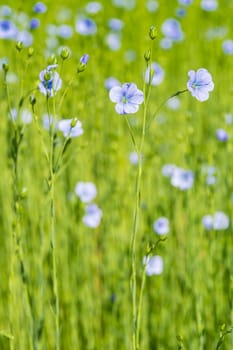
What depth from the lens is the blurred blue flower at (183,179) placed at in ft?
6.55

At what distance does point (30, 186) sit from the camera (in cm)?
241

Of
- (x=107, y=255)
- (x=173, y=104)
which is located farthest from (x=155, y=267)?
(x=173, y=104)

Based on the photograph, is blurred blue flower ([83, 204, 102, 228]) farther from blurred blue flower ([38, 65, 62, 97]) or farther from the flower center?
the flower center

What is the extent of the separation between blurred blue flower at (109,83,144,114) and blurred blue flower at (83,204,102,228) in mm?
992

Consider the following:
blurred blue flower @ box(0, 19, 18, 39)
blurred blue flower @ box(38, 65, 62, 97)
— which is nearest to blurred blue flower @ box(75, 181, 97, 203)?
blurred blue flower @ box(0, 19, 18, 39)

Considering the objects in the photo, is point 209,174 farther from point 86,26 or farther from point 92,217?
point 86,26

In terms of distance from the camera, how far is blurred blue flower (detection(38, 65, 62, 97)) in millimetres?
1215

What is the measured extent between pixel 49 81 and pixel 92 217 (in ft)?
3.18

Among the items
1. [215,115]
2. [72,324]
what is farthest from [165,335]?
[215,115]

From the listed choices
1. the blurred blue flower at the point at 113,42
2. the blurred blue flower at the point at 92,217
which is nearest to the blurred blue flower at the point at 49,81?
the blurred blue flower at the point at 92,217

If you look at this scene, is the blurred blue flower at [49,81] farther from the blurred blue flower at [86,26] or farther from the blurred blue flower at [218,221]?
the blurred blue flower at [86,26]

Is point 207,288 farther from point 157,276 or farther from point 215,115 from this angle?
point 215,115

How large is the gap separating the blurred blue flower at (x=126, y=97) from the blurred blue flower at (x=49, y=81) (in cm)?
12

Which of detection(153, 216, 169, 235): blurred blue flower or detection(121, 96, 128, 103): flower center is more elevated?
detection(121, 96, 128, 103): flower center
